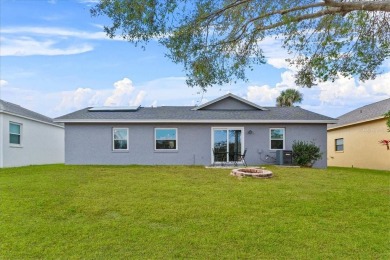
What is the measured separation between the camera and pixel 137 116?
18391mm

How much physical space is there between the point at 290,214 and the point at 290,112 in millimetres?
13543

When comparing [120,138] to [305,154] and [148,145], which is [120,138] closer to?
[148,145]

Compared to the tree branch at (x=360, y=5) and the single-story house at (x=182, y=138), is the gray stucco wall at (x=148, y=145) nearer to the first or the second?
the single-story house at (x=182, y=138)

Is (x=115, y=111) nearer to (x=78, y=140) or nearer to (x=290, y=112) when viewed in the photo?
(x=78, y=140)

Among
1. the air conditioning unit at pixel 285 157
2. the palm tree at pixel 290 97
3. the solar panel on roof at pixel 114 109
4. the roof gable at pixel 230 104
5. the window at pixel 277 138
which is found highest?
the palm tree at pixel 290 97

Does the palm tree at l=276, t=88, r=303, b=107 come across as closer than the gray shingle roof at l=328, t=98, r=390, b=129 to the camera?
No

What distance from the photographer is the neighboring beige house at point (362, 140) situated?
19172mm

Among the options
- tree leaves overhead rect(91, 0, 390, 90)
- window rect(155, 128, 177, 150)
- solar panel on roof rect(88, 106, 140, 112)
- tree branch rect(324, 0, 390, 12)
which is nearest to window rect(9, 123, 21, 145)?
solar panel on roof rect(88, 106, 140, 112)

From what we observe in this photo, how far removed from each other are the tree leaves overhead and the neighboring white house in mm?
12505

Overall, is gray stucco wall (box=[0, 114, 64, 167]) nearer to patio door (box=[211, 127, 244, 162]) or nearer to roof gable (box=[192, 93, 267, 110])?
roof gable (box=[192, 93, 267, 110])

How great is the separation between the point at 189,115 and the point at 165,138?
1841 millimetres

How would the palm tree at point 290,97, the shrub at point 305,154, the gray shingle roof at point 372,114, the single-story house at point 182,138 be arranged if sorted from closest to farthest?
the shrub at point 305,154
the single-story house at point 182,138
the gray shingle roof at point 372,114
the palm tree at point 290,97

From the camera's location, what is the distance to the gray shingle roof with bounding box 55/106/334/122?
711 inches

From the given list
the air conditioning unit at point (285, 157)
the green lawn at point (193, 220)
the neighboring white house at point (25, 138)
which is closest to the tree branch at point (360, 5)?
the green lawn at point (193, 220)
